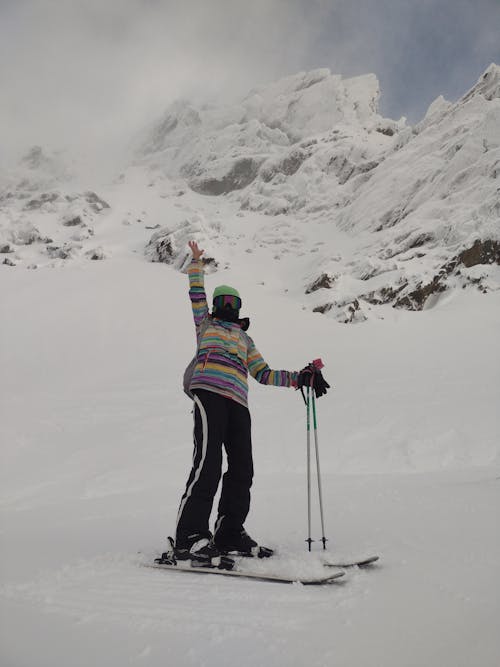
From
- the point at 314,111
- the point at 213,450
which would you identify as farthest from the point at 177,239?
the point at 314,111

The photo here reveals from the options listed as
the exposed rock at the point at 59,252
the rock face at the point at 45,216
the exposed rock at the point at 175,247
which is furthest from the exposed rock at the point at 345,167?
the exposed rock at the point at 59,252

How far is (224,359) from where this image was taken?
3.53m

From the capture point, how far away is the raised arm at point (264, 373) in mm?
3777

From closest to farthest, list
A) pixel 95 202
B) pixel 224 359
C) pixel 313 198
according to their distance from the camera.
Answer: pixel 224 359 → pixel 313 198 → pixel 95 202

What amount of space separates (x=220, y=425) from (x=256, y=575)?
1063 millimetres

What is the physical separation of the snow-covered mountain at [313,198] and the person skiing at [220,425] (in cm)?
1849

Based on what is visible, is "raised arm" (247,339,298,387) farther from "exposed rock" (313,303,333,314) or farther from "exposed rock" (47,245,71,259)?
"exposed rock" (47,245,71,259)

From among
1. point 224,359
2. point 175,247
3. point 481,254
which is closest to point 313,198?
point 175,247

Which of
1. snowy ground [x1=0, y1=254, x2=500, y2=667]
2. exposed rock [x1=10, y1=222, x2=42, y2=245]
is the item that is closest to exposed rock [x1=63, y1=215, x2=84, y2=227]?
exposed rock [x1=10, y1=222, x2=42, y2=245]

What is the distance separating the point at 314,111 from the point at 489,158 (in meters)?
55.6

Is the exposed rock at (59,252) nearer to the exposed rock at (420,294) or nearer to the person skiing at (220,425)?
the exposed rock at (420,294)

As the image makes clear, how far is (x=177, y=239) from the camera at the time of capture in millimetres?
35750

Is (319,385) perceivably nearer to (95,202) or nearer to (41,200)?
(95,202)

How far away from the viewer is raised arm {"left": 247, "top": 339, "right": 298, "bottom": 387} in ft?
12.4
